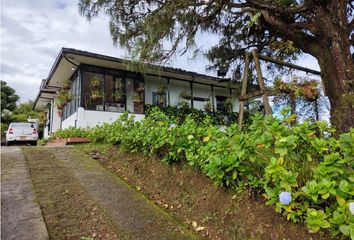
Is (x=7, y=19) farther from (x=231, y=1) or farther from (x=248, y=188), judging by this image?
(x=248, y=188)

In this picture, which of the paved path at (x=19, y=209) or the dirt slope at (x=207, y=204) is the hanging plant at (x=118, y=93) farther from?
the dirt slope at (x=207, y=204)

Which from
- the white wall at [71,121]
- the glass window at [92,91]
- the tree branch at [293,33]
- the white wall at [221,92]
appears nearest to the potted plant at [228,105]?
the white wall at [221,92]

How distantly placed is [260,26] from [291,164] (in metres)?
5.32

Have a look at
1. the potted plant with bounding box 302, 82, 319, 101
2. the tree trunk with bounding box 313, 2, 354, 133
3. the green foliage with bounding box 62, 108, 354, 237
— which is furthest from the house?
the green foliage with bounding box 62, 108, 354, 237

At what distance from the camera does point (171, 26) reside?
5.74 m

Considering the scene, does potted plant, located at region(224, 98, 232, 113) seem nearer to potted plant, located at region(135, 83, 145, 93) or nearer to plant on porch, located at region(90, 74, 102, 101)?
potted plant, located at region(135, 83, 145, 93)

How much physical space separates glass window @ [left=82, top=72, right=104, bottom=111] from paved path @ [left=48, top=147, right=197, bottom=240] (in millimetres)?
8368

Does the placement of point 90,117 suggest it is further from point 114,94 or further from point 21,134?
point 21,134

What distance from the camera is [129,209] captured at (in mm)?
3258

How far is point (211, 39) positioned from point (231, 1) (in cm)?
199

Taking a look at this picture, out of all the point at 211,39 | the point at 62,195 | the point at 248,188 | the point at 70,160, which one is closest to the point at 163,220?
the point at 248,188

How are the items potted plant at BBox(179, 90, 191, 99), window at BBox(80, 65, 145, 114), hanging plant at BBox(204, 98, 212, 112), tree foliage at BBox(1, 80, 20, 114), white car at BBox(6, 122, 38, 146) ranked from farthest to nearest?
tree foliage at BBox(1, 80, 20, 114), hanging plant at BBox(204, 98, 212, 112), potted plant at BBox(179, 90, 191, 99), white car at BBox(6, 122, 38, 146), window at BBox(80, 65, 145, 114)

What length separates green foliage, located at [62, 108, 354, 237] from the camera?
1.96 metres

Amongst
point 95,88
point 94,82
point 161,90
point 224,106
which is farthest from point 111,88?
point 224,106
